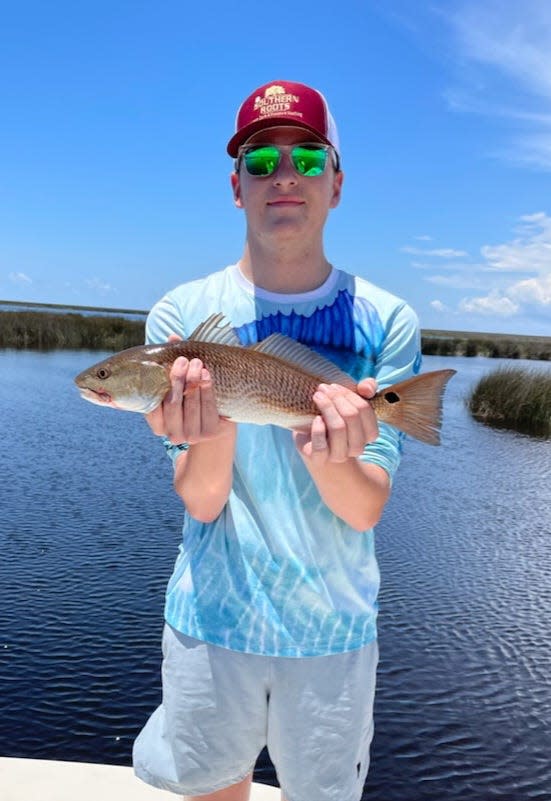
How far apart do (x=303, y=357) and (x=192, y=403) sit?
0.44 metres

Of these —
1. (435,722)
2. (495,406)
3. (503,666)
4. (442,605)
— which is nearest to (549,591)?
(442,605)

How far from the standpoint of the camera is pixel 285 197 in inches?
104

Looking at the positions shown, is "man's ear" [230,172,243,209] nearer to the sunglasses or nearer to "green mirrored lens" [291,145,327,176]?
the sunglasses

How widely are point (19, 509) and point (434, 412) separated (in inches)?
466

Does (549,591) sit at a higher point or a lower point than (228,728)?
lower

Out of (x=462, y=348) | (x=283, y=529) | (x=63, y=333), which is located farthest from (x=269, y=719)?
(x=462, y=348)

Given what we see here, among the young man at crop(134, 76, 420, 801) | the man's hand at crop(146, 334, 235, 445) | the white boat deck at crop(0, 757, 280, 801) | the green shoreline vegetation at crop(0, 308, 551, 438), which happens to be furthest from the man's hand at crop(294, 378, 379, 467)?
the green shoreline vegetation at crop(0, 308, 551, 438)

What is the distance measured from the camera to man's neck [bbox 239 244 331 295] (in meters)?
2.74

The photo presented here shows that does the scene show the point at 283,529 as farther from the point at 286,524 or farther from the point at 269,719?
the point at 269,719

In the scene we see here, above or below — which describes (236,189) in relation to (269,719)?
above

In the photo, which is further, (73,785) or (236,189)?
(73,785)

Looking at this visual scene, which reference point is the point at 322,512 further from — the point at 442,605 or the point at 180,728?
the point at 442,605

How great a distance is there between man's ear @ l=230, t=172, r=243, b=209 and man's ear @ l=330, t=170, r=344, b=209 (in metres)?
0.37

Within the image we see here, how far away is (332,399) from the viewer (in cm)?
244
